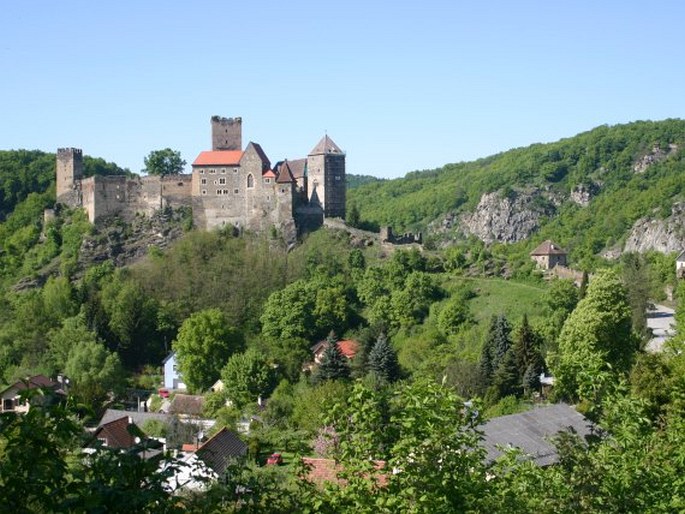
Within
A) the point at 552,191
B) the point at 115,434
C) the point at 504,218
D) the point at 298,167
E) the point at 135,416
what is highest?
the point at 298,167

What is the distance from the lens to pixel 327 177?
195 ft

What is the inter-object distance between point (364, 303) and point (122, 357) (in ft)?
44.2

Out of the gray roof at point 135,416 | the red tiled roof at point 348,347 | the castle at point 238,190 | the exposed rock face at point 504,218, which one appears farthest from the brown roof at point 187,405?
the exposed rock face at point 504,218

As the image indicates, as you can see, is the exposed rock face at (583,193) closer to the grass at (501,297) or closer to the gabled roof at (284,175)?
the gabled roof at (284,175)

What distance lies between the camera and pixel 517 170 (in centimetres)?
12962

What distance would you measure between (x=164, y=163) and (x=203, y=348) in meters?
21.2

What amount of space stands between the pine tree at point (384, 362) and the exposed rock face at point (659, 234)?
43.0m

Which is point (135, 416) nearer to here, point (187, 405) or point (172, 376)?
point (187, 405)

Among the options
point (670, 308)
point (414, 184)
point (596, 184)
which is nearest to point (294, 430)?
point (670, 308)

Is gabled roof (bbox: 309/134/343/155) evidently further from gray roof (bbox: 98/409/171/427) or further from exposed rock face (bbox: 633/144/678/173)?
exposed rock face (bbox: 633/144/678/173)

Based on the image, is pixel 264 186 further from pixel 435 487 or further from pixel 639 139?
pixel 639 139

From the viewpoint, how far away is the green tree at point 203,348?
50.1 metres

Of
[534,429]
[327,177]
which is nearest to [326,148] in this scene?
[327,177]

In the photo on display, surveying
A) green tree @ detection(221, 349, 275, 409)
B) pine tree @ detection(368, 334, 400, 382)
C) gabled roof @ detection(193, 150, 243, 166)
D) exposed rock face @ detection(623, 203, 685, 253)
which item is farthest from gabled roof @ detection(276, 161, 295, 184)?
exposed rock face @ detection(623, 203, 685, 253)
